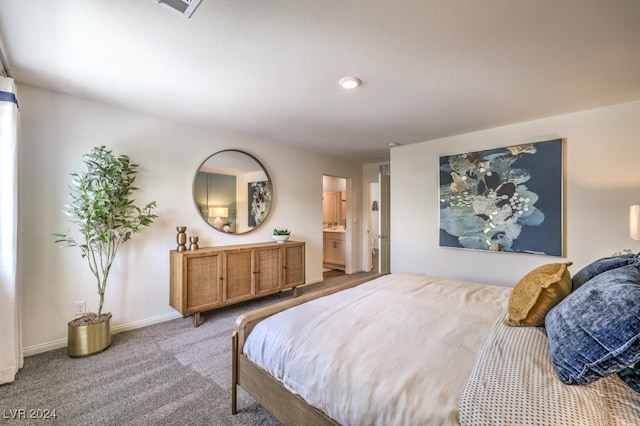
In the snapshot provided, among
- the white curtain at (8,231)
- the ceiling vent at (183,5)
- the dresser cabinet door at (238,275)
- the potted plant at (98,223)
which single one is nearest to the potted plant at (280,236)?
the dresser cabinet door at (238,275)

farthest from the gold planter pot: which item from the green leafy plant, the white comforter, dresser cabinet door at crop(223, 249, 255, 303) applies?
the white comforter

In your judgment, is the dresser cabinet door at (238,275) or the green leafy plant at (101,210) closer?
the green leafy plant at (101,210)

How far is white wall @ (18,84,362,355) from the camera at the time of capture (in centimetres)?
239

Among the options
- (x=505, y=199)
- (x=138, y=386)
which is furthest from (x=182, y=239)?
(x=505, y=199)

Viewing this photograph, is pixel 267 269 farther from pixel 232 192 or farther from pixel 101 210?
pixel 101 210

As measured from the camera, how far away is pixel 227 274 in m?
3.22

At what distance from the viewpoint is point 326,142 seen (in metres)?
4.09

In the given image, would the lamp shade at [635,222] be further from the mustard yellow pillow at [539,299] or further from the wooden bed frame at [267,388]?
the wooden bed frame at [267,388]

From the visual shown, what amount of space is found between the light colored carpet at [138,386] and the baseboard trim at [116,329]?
0.26ft

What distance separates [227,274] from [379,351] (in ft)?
7.91

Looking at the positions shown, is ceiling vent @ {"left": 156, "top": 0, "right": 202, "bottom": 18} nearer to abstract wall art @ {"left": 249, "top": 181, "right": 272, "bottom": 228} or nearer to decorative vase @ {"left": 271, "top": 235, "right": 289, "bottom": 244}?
abstract wall art @ {"left": 249, "top": 181, "right": 272, "bottom": 228}

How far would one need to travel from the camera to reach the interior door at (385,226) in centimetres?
448

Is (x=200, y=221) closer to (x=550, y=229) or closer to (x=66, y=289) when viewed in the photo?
(x=66, y=289)

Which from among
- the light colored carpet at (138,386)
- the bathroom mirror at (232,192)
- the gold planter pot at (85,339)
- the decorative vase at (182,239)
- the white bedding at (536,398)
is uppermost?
the bathroom mirror at (232,192)
